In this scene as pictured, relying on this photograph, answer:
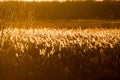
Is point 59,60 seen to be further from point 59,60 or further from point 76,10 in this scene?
point 76,10

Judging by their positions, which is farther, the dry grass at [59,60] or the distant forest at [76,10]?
the distant forest at [76,10]

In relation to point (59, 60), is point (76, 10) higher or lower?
higher

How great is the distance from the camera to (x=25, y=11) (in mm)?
13836

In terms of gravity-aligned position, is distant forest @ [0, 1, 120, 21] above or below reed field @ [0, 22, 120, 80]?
→ above

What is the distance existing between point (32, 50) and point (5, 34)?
2.07 meters

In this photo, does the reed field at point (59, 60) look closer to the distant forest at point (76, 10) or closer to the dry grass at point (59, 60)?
the dry grass at point (59, 60)

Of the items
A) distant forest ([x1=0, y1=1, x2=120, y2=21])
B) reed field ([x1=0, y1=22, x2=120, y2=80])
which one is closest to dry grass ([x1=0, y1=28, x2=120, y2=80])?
reed field ([x1=0, y1=22, x2=120, y2=80])

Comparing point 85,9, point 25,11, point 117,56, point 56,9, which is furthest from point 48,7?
point 117,56

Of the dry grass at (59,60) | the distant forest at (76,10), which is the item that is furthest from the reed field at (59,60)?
the distant forest at (76,10)

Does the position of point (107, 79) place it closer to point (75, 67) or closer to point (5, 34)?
point (75, 67)

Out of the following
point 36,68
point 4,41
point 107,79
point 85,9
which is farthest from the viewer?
point 85,9

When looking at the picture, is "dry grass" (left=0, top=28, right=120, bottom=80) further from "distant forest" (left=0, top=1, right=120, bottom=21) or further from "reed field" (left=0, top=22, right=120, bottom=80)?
"distant forest" (left=0, top=1, right=120, bottom=21)

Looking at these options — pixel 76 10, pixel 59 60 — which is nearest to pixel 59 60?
pixel 59 60

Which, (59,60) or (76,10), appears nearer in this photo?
(59,60)
